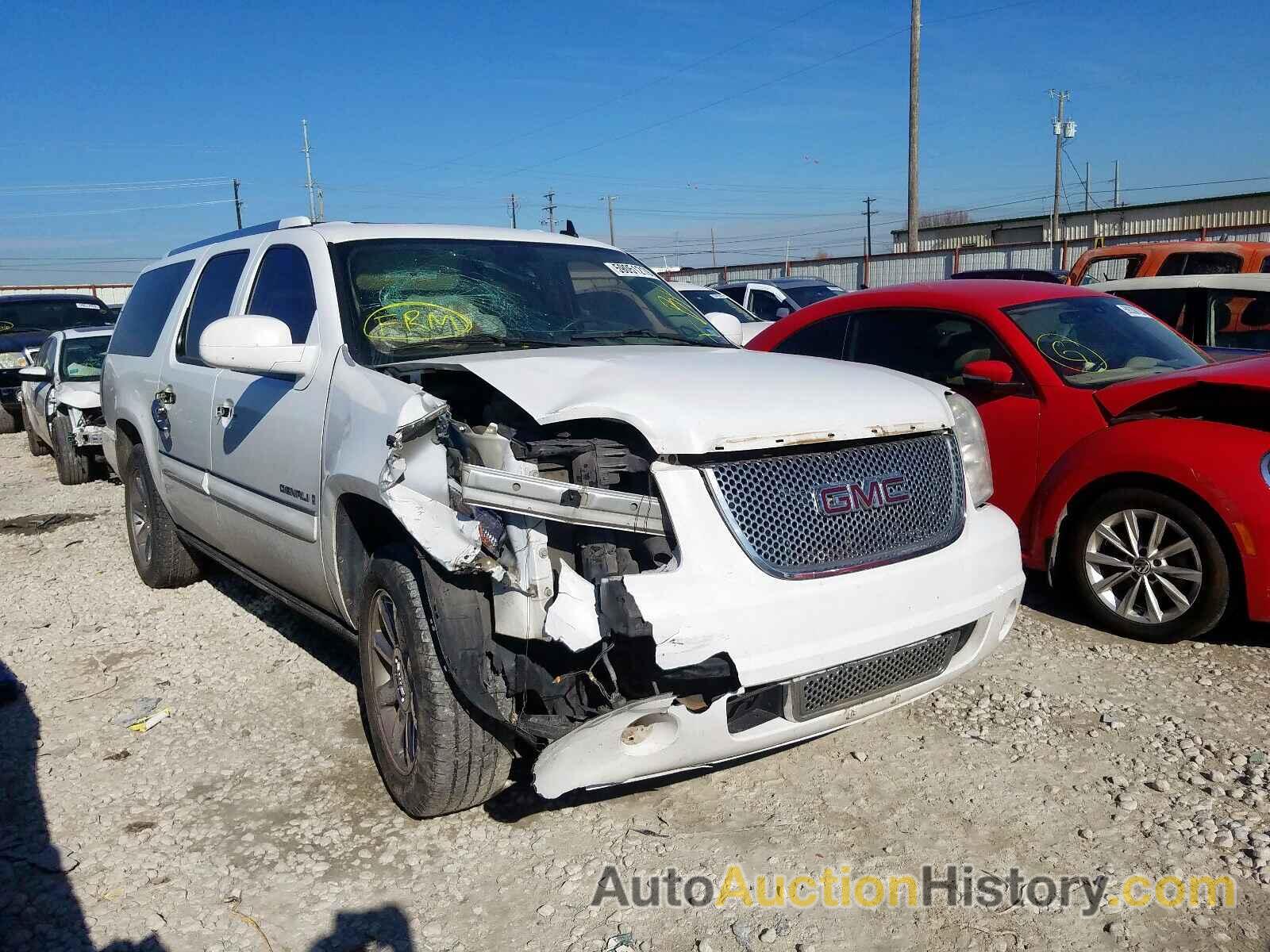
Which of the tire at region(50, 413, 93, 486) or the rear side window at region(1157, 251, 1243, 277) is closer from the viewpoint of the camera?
the tire at region(50, 413, 93, 486)

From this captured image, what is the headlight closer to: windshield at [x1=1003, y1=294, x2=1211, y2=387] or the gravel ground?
the gravel ground

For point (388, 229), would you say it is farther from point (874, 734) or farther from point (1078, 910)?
point (1078, 910)

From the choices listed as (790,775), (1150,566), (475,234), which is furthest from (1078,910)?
(475,234)

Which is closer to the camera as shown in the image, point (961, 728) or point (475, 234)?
point (961, 728)

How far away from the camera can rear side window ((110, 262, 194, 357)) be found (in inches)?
214

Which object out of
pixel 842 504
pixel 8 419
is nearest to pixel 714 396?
pixel 842 504

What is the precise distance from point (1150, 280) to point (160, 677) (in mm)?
6745

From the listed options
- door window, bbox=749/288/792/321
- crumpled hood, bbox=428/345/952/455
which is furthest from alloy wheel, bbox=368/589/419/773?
door window, bbox=749/288/792/321

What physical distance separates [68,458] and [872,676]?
9.28 metres

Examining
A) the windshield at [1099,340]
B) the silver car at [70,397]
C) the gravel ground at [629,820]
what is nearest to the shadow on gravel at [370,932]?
the gravel ground at [629,820]

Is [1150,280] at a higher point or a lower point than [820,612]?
higher

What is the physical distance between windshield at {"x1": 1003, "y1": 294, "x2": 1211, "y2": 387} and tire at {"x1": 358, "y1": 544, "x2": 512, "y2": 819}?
11.6 ft

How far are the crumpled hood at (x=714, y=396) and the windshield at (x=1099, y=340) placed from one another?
6.90ft

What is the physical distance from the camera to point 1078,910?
2.80 m
